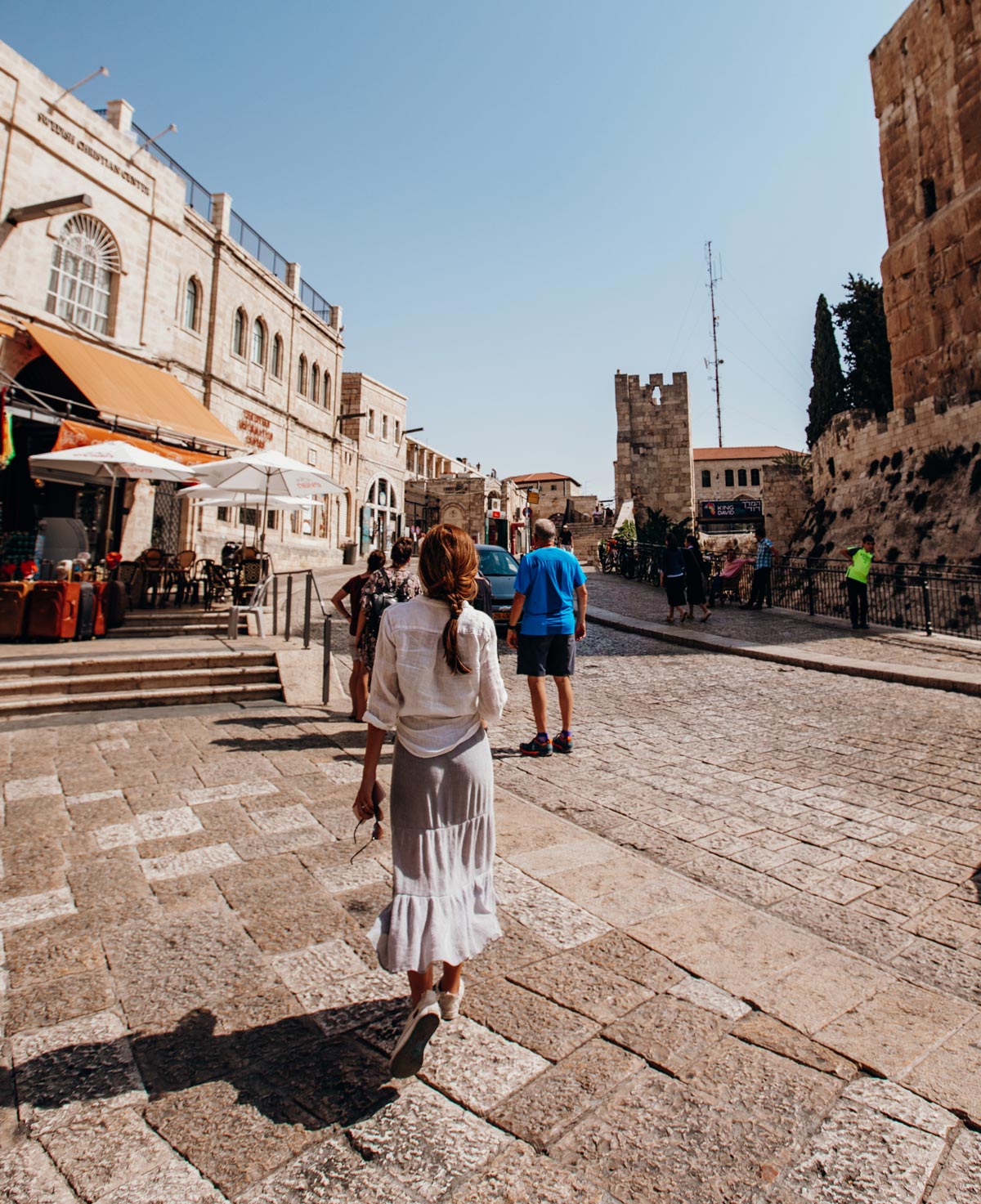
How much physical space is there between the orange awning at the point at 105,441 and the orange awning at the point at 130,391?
35cm

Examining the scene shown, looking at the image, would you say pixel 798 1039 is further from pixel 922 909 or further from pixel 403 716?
pixel 403 716

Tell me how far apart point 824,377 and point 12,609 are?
1774 inches

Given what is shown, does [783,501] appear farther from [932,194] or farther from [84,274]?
[84,274]

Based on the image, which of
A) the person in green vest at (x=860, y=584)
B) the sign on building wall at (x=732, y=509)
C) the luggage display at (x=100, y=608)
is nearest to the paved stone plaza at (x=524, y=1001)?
the luggage display at (x=100, y=608)

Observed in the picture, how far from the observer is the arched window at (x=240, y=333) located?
19.8m

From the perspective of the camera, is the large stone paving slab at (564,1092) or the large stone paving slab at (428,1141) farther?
the large stone paving slab at (564,1092)

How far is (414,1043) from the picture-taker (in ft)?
6.00

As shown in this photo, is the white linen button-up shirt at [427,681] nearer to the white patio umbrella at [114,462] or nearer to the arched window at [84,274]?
the white patio umbrella at [114,462]

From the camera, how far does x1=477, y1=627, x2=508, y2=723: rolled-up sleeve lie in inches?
83.5

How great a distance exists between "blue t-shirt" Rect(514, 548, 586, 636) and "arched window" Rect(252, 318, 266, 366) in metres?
18.6

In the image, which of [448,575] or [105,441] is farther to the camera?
[105,441]

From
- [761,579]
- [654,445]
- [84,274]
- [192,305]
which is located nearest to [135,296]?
[84,274]

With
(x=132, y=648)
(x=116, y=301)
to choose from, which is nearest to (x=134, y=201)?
(x=116, y=301)

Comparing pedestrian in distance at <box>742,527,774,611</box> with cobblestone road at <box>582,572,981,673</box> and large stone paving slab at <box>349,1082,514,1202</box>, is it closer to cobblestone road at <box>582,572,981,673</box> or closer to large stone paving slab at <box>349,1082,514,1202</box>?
cobblestone road at <box>582,572,981,673</box>
